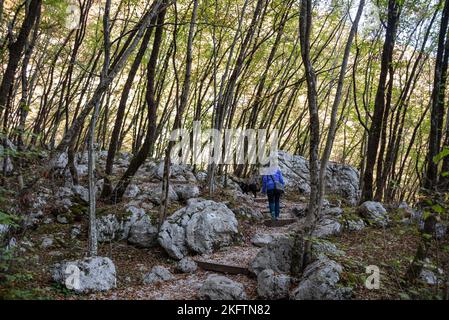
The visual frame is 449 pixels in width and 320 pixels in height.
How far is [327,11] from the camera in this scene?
650 inches

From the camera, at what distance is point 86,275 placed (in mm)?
5980

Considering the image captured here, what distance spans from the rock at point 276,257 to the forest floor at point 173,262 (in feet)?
1.04

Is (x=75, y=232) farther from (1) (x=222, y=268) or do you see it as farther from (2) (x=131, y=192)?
(1) (x=222, y=268)

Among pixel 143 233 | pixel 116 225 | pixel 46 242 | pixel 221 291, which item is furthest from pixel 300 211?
pixel 46 242

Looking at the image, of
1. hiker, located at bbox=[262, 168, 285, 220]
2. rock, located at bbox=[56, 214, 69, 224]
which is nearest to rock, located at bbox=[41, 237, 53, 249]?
rock, located at bbox=[56, 214, 69, 224]

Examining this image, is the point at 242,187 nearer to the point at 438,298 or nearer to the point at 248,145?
the point at 248,145

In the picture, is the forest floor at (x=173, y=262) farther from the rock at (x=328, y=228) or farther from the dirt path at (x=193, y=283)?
the rock at (x=328, y=228)

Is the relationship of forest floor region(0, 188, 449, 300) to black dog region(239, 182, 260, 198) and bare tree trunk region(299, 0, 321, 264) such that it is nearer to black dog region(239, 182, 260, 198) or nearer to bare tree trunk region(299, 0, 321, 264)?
bare tree trunk region(299, 0, 321, 264)

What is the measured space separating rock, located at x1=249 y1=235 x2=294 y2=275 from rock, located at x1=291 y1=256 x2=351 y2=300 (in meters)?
1.01

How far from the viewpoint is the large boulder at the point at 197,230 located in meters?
8.23

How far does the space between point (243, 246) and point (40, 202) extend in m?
5.62

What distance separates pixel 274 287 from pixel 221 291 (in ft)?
2.79

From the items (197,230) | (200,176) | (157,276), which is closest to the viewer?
(157,276)
